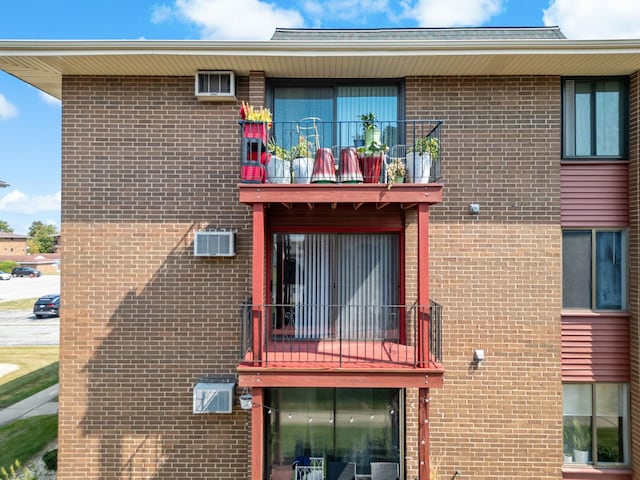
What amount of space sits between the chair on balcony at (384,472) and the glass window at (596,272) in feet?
13.6

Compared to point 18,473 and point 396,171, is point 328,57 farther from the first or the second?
point 18,473

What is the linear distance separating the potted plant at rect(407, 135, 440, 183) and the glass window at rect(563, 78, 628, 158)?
9.67 feet

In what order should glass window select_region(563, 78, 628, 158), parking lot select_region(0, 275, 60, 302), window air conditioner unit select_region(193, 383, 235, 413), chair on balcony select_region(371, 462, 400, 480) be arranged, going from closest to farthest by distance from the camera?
window air conditioner unit select_region(193, 383, 235, 413) < chair on balcony select_region(371, 462, 400, 480) < glass window select_region(563, 78, 628, 158) < parking lot select_region(0, 275, 60, 302)

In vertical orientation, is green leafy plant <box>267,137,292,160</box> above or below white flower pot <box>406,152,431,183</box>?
above

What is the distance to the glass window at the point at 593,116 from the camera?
7012mm

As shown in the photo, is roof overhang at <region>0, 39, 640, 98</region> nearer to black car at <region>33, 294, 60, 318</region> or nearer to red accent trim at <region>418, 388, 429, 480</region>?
red accent trim at <region>418, 388, 429, 480</region>

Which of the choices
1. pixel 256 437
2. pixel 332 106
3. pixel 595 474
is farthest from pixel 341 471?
pixel 332 106

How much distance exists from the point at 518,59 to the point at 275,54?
3.97m

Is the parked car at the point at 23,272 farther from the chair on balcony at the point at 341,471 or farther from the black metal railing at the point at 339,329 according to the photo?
the chair on balcony at the point at 341,471

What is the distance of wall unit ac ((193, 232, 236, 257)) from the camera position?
263 inches

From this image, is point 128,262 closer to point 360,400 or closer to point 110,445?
point 110,445

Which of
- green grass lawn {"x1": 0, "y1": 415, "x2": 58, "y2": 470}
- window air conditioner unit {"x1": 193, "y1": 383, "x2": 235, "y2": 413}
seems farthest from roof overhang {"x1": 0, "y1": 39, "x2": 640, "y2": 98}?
green grass lawn {"x1": 0, "y1": 415, "x2": 58, "y2": 470}

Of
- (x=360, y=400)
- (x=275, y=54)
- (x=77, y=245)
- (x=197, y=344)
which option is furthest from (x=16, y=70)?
(x=360, y=400)

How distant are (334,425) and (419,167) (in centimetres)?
460
